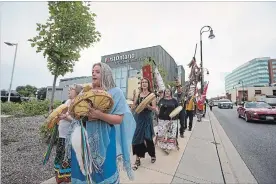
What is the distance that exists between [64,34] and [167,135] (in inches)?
160

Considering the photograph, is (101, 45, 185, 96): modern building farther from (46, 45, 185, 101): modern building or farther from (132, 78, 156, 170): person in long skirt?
(132, 78, 156, 170): person in long skirt

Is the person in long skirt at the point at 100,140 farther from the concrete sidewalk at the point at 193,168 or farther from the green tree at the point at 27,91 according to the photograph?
the green tree at the point at 27,91

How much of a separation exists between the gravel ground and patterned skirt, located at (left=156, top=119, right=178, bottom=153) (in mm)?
2781

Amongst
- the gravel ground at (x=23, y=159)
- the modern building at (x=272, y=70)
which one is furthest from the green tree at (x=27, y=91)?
the modern building at (x=272, y=70)

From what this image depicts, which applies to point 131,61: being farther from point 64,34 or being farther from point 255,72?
point 255,72

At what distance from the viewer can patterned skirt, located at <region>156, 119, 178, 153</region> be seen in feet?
15.3

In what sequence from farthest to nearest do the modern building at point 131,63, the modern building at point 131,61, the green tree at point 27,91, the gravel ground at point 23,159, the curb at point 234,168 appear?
1. the green tree at point 27,91
2. the modern building at point 131,61
3. the modern building at point 131,63
4. the curb at point 234,168
5. the gravel ground at point 23,159

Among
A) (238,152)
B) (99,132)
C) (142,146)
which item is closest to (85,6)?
(142,146)

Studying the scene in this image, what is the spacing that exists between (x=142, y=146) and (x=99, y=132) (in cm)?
234

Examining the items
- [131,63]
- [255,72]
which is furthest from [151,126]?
[255,72]

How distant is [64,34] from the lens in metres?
4.75

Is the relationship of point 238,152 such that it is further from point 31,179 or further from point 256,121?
point 256,121

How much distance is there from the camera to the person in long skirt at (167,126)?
15.3 feet

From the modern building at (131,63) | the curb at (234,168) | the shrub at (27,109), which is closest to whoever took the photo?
the curb at (234,168)
